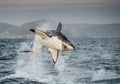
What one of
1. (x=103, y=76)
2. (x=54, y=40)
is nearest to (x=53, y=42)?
(x=54, y=40)

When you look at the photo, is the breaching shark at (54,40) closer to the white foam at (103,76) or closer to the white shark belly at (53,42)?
the white shark belly at (53,42)

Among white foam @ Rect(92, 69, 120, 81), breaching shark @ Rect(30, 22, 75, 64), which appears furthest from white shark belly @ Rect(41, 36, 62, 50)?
white foam @ Rect(92, 69, 120, 81)

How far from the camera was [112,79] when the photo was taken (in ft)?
85.3

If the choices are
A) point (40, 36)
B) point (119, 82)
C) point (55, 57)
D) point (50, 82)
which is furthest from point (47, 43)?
point (119, 82)

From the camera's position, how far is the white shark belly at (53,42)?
11672mm

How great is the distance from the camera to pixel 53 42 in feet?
39.7

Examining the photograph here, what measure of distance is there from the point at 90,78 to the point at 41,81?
4.56m

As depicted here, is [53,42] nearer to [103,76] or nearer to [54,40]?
[54,40]

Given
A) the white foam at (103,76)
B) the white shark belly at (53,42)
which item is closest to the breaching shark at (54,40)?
the white shark belly at (53,42)

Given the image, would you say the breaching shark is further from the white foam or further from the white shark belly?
the white foam

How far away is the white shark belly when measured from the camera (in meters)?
11.7

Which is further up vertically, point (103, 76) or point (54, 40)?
point (54, 40)

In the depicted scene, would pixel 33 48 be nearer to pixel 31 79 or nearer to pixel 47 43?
pixel 47 43

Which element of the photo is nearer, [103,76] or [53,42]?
[53,42]
